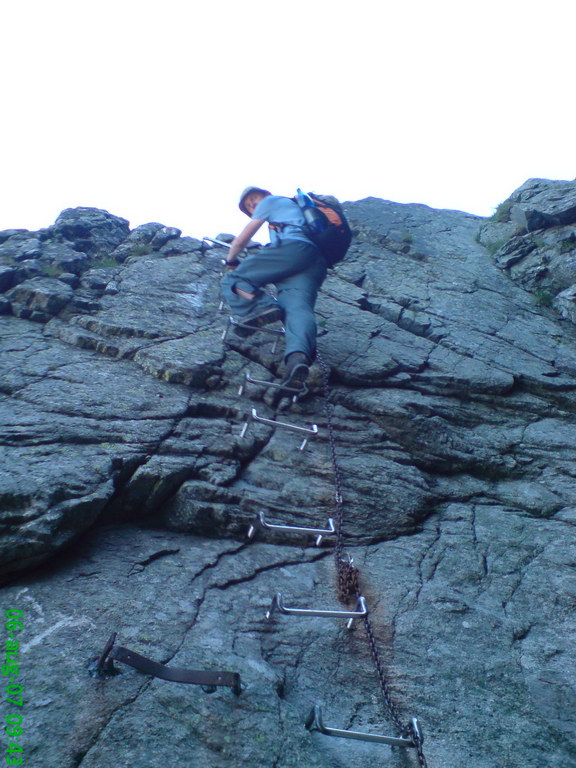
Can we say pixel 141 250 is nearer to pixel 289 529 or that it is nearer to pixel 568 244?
pixel 289 529

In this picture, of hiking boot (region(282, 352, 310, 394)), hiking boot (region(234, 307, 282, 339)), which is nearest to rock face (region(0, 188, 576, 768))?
hiking boot (region(234, 307, 282, 339))

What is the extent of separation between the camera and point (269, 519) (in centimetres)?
600

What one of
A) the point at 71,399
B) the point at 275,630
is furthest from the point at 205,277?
the point at 275,630

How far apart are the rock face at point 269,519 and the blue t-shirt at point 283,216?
1626mm

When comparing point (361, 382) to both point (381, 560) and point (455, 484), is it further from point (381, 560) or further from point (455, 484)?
point (381, 560)

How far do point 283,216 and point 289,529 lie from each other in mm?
5101

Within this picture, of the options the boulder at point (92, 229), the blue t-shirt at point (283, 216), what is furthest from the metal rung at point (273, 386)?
the boulder at point (92, 229)

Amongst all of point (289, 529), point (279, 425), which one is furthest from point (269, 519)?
point (279, 425)

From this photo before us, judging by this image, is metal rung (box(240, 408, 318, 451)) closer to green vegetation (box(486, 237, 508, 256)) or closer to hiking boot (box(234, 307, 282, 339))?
hiking boot (box(234, 307, 282, 339))

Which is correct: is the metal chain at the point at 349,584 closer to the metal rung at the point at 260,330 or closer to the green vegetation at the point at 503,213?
the metal rung at the point at 260,330

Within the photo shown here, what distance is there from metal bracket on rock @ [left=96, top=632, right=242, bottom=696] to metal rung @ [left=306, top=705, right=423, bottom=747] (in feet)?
2.05

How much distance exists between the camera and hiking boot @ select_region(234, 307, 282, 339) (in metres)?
8.47

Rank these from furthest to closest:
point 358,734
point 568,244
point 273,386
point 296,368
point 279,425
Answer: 1. point 568,244
2. point 273,386
3. point 296,368
4. point 279,425
5. point 358,734

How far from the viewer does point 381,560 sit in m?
5.88
